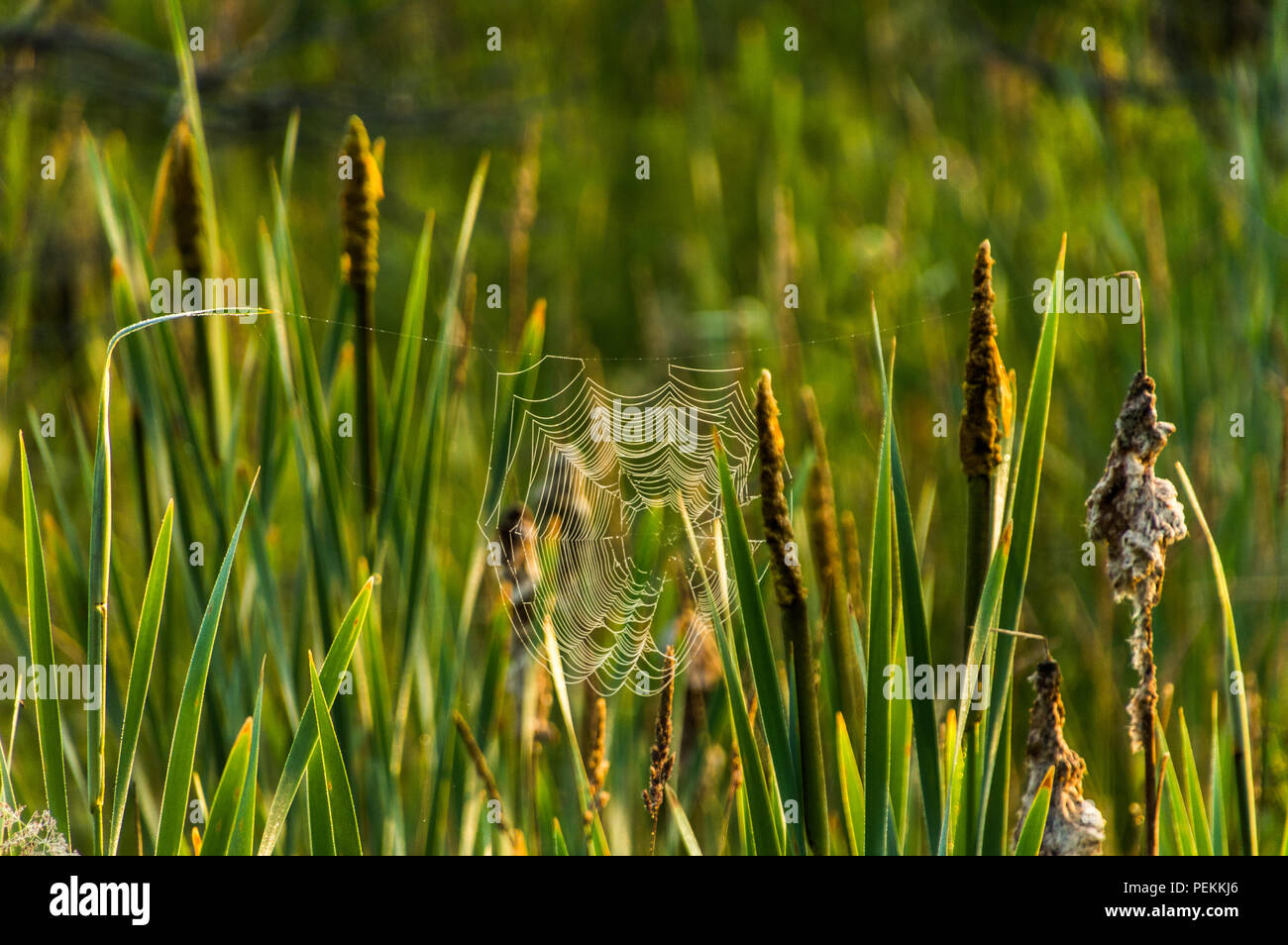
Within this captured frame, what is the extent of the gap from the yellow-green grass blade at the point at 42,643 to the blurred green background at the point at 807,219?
0.16 metres

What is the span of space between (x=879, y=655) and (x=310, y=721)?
14.9 inches

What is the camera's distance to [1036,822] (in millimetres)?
624

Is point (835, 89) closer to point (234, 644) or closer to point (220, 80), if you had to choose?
point (220, 80)

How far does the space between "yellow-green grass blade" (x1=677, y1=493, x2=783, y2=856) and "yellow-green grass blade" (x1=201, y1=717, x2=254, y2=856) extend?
12.2 inches

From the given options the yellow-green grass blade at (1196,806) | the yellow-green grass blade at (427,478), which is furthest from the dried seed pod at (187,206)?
the yellow-green grass blade at (1196,806)

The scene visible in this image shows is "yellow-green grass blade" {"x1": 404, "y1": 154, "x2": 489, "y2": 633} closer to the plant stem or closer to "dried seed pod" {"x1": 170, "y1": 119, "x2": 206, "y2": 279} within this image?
"dried seed pod" {"x1": 170, "y1": 119, "x2": 206, "y2": 279}

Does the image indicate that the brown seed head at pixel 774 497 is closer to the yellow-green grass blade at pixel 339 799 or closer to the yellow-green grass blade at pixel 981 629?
the yellow-green grass blade at pixel 981 629

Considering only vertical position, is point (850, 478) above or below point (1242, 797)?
above

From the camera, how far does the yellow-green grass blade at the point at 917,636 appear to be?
0.61 metres

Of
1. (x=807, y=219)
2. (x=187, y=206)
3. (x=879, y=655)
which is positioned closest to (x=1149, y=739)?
(x=879, y=655)

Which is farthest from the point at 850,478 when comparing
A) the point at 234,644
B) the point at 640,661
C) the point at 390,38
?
the point at 390,38

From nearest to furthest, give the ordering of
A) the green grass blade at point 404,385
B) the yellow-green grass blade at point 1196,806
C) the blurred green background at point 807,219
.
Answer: the yellow-green grass blade at point 1196,806 < the green grass blade at point 404,385 < the blurred green background at point 807,219

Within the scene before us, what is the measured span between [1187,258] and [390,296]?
2.66 m

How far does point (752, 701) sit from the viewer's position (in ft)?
2.60
